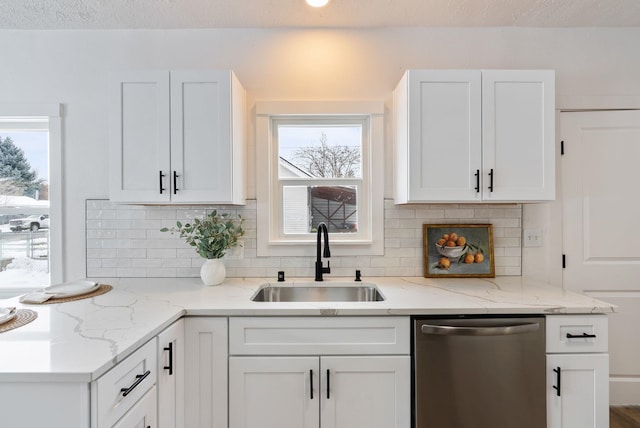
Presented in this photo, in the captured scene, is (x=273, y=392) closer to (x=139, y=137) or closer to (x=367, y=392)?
(x=367, y=392)

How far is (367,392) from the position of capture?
1.54 m

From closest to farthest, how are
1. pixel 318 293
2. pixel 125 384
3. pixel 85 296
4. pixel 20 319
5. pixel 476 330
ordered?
pixel 125 384 < pixel 20 319 < pixel 476 330 < pixel 85 296 < pixel 318 293

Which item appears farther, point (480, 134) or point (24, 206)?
point (24, 206)

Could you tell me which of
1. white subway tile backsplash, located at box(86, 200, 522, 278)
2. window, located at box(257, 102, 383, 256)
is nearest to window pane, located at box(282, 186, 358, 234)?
window, located at box(257, 102, 383, 256)

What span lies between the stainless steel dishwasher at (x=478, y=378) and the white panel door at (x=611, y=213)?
3.53 ft

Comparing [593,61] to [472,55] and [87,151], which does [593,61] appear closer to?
[472,55]

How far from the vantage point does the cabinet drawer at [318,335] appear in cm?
154

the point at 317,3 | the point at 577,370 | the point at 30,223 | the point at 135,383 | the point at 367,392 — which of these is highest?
the point at 317,3

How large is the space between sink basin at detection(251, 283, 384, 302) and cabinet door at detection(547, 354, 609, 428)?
0.97 m

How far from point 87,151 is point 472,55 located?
2.65m

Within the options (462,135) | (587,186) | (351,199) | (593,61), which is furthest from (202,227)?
(593,61)

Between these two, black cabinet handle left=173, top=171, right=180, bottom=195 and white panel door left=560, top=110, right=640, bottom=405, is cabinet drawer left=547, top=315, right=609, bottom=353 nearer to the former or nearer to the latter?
white panel door left=560, top=110, right=640, bottom=405

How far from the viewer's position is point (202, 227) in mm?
2020

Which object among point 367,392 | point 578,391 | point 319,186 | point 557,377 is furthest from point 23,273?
point 578,391
